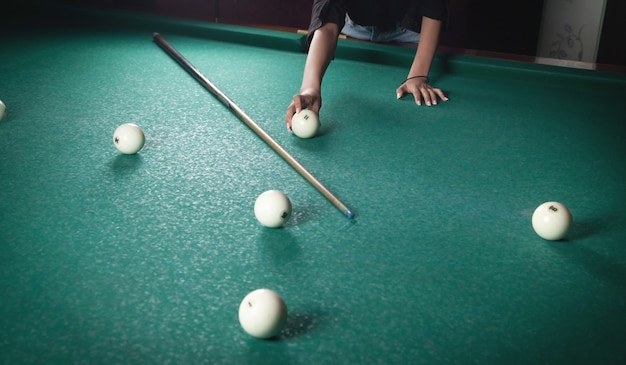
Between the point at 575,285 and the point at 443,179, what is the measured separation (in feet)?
1.79

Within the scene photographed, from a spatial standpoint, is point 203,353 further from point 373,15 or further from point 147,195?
point 373,15

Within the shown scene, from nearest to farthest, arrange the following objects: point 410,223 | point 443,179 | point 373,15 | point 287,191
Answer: point 410,223
point 287,191
point 443,179
point 373,15

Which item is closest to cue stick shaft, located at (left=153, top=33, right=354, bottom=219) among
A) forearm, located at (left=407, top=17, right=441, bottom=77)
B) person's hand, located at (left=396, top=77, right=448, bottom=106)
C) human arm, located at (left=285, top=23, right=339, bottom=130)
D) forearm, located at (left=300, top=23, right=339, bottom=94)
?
human arm, located at (left=285, top=23, right=339, bottom=130)

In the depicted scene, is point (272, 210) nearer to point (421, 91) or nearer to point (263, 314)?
point (263, 314)

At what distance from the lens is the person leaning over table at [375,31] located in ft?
7.23

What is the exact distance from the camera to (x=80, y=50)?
286cm

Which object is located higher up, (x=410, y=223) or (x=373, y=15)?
(x=373, y=15)

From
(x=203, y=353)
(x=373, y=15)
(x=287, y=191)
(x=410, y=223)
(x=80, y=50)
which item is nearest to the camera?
(x=203, y=353)

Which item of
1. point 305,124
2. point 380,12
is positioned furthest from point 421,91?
point 380,12

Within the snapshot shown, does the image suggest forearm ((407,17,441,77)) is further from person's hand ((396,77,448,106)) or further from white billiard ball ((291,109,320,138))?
white billiard ball ((291,109,320,138))

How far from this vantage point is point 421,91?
2.25 metres

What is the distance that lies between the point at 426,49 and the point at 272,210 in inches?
57.0

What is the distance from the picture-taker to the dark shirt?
2510mm

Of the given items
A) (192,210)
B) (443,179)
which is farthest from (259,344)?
(443,179)
